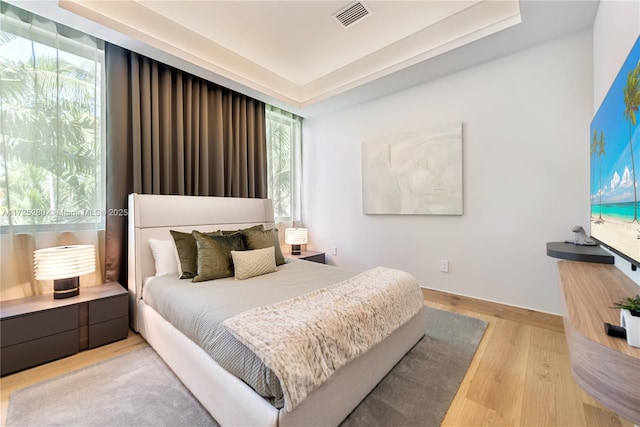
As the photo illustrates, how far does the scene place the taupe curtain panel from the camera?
2479mm

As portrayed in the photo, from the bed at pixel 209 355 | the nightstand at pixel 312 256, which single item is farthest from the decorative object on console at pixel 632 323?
the nightstand at pixel 312 256

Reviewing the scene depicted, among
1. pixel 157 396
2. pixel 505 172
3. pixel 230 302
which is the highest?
pixel 505 172

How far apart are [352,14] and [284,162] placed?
7.38 feet

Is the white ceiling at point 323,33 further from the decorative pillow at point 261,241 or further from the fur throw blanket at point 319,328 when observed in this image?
the fur throw blanket at point 319,328

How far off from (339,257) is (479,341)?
7.38 ft

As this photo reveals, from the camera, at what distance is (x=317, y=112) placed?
4094 mm

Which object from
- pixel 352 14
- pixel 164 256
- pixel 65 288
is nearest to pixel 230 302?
pixel 164 256

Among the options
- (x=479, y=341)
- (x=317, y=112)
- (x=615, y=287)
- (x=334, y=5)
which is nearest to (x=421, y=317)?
(x=479, y=341)

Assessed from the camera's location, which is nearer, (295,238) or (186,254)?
(186,254)

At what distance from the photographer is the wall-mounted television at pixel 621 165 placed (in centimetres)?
104

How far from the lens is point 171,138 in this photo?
2883 millimetres

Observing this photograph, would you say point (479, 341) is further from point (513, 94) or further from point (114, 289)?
point (114, 289)

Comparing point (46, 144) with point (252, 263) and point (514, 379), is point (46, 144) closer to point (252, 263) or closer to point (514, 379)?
point (252, 263)

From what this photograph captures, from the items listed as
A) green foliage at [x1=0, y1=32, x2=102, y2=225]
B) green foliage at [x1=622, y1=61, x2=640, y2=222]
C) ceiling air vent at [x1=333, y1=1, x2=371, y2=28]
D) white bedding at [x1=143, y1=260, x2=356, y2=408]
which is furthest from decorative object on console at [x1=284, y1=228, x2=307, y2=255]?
green foliage at [x1=622, y1=61, x2=640, y2=222]
